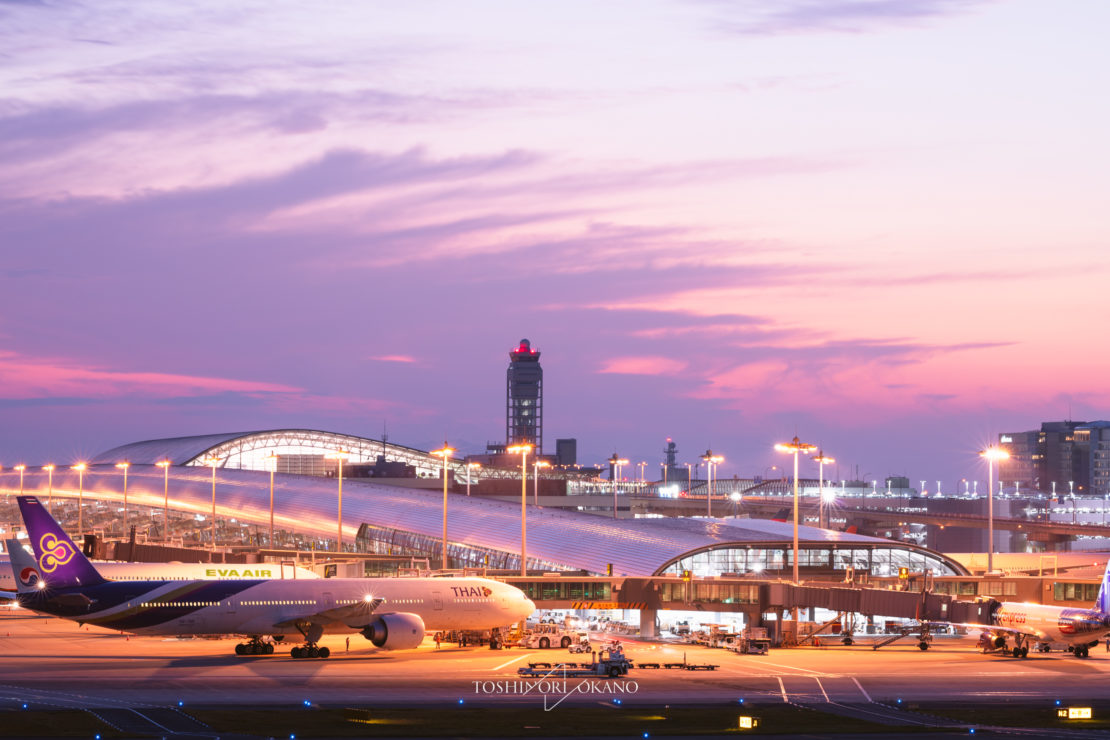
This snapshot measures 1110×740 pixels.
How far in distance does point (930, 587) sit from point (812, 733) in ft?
156

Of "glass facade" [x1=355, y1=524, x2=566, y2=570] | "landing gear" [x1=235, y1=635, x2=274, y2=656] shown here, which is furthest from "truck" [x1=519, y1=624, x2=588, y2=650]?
"glass facade" [x1=355, y1=524, x2=566, y2=570]

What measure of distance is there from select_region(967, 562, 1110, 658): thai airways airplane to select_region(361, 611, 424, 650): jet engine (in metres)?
32.1

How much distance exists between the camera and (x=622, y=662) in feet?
205

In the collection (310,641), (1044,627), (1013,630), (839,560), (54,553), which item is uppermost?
(54,553)

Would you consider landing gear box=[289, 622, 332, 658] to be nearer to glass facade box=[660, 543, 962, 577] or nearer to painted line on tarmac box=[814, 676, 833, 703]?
painted line on tarmac box=[814, 676, 833, 703]

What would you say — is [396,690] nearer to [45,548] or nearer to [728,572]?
[45,548]

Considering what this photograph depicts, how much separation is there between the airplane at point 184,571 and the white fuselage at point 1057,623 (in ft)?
155

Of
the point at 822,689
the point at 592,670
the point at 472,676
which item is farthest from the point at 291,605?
the point at 822,689

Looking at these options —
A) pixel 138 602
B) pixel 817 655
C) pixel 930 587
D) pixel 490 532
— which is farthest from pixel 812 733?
pixel 490 532

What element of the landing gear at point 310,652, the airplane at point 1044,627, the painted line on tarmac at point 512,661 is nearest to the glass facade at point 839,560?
the airplane at point 1044,627

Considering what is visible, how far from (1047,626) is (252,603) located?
43.3 m

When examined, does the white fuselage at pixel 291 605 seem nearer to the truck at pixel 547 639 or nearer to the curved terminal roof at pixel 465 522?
the truck at pixel 547 639

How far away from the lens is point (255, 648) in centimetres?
7244

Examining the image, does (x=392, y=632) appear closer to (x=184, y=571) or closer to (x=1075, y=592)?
(x=184, y=571)
